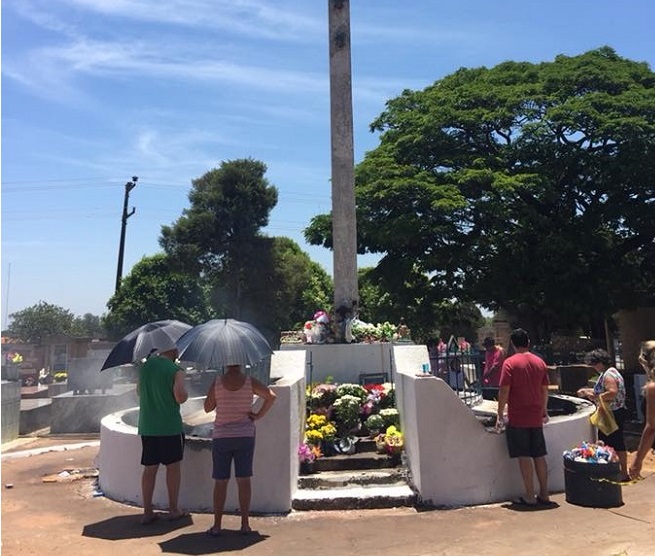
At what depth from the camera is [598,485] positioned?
241 inches

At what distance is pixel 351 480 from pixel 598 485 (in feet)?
8.30

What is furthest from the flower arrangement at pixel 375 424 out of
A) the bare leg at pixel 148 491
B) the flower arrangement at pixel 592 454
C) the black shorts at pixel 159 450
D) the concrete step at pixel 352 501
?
the bare leg at pixel 148 491

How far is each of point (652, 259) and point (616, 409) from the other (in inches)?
533

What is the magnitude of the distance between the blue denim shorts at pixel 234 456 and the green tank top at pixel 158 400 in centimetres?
71

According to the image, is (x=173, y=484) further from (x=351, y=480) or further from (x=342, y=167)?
(x=342, y=167)

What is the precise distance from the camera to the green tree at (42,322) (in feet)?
193

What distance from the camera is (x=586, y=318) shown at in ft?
60.5

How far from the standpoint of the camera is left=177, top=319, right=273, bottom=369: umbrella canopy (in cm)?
562

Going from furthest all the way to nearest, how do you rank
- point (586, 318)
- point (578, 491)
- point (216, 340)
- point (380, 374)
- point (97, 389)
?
point (586, 318) < point (97, 389) < point (380, 374) < point (578, 491) < point (216, 340)

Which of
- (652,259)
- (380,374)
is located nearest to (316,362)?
(380,374)

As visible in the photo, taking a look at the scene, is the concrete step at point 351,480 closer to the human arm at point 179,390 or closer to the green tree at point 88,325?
the human arm at point 179,390

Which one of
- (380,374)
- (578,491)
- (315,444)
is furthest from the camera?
(380,374)

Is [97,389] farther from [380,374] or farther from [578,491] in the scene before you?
[578,491]

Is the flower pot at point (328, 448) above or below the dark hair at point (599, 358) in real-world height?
below
